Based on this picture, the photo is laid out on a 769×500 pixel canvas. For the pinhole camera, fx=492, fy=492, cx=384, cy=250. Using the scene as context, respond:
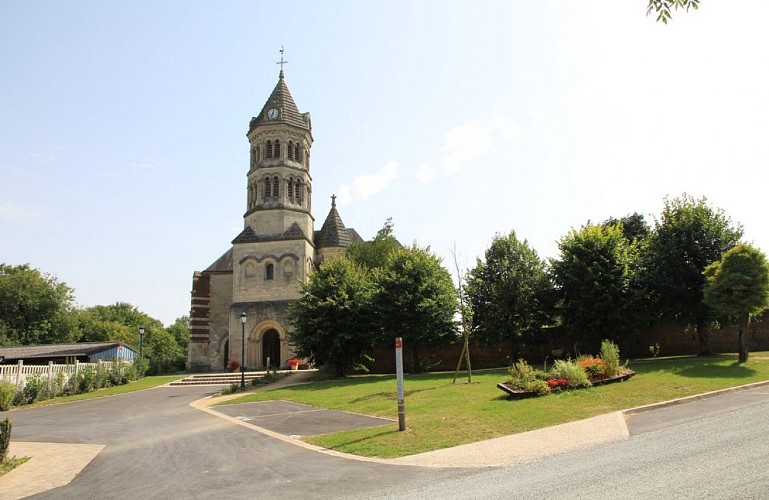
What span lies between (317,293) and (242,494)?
2213 centimetres

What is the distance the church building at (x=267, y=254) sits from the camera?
37.7 meters

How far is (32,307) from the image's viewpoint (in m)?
56.3

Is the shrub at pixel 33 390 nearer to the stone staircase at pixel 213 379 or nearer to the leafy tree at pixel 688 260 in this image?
the stone staircase at pixel 213 379

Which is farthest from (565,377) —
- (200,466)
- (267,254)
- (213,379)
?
(267,254)

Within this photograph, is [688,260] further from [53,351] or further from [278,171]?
[53,351]

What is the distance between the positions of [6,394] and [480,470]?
24.6m

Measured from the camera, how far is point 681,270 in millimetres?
24922

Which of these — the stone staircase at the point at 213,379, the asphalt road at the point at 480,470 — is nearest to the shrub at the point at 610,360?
the asphalt road at the point at 480,470

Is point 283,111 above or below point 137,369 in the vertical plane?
above

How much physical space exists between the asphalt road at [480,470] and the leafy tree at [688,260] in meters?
12.6

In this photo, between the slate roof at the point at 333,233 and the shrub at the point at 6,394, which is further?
the slate roof at the point at 333,233

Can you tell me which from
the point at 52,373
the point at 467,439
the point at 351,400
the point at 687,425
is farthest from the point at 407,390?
the point at 52,373

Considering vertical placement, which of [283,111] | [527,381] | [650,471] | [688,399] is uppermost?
[283,111]

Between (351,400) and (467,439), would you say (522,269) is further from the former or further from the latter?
(467,439)
